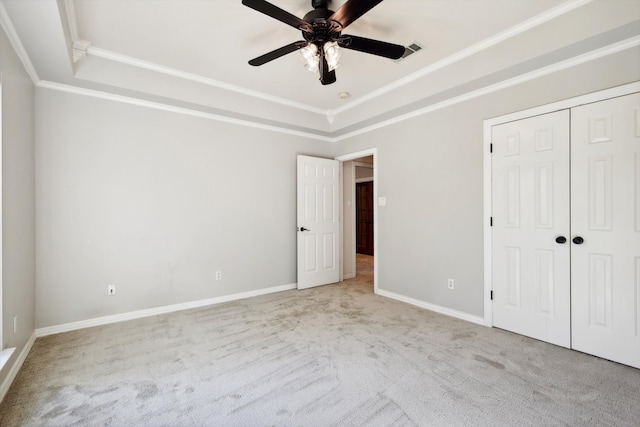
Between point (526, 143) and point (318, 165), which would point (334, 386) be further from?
point (318, 165)

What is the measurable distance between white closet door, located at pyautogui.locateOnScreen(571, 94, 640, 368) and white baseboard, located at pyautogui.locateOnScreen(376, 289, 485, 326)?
0.82m

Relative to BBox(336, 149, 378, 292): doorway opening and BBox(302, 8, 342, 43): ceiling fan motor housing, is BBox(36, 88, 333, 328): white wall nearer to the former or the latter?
BBox(336, 149, 378, 292): doorway opening

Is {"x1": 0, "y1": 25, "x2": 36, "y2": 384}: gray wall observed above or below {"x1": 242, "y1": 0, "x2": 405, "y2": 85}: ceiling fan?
below

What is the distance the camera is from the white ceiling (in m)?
2.15

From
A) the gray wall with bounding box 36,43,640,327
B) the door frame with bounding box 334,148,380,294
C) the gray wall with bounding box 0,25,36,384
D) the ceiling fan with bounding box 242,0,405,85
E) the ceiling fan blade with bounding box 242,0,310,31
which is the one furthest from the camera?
the door frame with bounding box 334,148,380,294

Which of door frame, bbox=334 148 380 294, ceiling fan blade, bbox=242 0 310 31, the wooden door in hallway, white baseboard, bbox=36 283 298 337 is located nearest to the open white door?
door frame, bbox=334 148 380 294

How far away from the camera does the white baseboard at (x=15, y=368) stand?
1.90 meters

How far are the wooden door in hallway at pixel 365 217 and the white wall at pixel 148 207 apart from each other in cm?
428

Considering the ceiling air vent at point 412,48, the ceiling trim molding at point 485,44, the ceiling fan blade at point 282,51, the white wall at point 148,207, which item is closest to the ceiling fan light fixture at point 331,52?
the ceiling fan blade at point 282,51

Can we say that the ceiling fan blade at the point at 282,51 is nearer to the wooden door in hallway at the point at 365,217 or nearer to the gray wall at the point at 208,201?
the gray wall at the point at 208,201

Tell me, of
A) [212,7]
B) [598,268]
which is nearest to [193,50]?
[212,7]

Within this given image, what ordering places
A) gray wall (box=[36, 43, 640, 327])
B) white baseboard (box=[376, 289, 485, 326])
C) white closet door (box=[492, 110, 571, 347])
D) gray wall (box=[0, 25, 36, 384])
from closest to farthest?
gray wall (box=[0, 25, 36, 384]) < white closet door (box=[492, 110, 571, 347]) < gray wall (box=[36, 43, 640, 327]) < white baseboard (box=[376, 289, 485, 326])

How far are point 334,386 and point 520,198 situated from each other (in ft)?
7.97

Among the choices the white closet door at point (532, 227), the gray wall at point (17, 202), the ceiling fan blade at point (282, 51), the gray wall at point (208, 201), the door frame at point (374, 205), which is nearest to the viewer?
the gray wall at point (17, 202)
